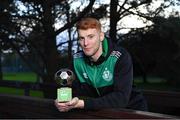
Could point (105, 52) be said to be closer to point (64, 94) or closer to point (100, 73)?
point (100, 73)

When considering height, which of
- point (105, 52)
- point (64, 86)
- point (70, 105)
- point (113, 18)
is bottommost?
point (70, 105)

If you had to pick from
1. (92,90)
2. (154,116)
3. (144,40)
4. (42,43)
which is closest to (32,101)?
(92,90)

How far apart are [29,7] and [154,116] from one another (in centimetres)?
659

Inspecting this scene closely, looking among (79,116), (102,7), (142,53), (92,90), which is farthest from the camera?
(142,53)

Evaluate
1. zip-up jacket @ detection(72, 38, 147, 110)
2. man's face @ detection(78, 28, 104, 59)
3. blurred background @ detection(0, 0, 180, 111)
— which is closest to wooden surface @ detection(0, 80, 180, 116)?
zip-up jacket @ detection(72, 38, 147, 110)

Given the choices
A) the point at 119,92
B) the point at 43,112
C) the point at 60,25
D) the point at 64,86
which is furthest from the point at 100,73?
the point at 60,25

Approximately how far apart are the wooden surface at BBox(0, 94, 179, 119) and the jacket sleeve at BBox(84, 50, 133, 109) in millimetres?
70

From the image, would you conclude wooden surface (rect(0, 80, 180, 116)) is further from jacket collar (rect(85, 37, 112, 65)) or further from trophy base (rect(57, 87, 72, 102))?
trophy base (rect(57, 87, 72, 102))

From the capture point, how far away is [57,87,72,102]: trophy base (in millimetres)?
2650

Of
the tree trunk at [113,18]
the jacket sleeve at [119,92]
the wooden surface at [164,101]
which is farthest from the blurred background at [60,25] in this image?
the jacket sleeve at [119,92]

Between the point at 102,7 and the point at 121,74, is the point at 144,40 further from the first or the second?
the point at 121,74

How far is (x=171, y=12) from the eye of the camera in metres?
8.82

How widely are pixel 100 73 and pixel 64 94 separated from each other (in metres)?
0.45

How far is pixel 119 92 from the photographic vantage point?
2.89m
